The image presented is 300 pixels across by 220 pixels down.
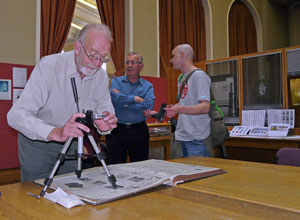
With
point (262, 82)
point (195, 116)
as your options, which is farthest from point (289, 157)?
point (262, 82)

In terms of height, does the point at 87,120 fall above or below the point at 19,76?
below

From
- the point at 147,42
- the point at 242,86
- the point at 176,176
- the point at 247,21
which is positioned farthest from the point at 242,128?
the point at 247,21

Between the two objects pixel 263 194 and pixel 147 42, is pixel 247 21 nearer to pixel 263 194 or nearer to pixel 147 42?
pixel 147 42

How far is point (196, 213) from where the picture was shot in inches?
31.2

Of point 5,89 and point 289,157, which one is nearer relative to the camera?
point 289,157

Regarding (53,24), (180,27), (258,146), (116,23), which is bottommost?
(258,146)

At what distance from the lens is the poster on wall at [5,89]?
3.32 metres

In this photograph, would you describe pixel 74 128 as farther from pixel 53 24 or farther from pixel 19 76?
pixel 53 24

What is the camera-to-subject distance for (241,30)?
7.43 meters

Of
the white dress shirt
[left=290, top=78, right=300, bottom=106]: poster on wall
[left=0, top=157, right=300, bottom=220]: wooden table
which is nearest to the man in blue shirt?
the white dress shirt

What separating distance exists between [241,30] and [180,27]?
→ 2.30 m

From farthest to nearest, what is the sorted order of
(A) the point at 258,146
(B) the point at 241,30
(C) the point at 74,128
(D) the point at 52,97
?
(B) the point at 241,30, (A) the point at 258,146, (D) the point at 52,97, (C) the point at 74,128

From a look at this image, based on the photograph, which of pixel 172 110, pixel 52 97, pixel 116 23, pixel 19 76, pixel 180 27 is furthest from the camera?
pixel 180 27

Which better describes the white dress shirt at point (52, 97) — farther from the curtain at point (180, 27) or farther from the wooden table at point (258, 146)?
the curtain at point (180, 27)
